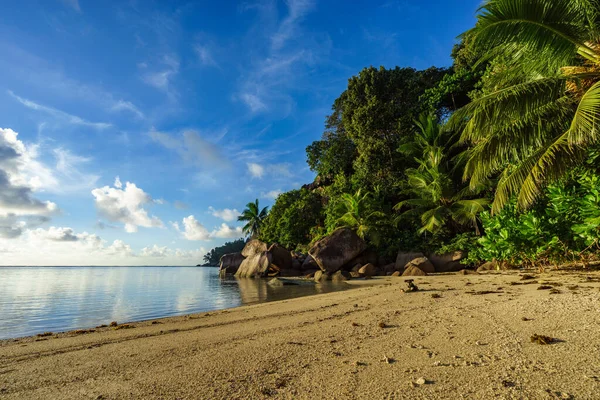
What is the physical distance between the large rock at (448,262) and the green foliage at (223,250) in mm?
61240

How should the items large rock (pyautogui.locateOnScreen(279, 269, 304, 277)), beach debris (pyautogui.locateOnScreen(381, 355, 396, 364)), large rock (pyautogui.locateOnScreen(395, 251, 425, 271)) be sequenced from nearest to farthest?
beach debris (pyautogui.locateOnScreen(381, 355, 396, 364)) → large rock (pyautogui.locateOnScreen(395, 251, 425, 271)) → large rock (pyautogui.locateOnScreen(279, 269, 304, 277))

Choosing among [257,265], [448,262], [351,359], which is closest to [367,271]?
[448,262]

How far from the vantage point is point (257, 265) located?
75.5 feet

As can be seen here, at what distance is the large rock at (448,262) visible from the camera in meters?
15.7

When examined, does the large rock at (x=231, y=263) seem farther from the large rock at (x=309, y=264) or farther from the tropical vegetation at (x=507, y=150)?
the tropical vegetation at (x=507, y=150)

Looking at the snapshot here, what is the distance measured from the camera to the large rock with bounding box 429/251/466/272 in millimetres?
15680

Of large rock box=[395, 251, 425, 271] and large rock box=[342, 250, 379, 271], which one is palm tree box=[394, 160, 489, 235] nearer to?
large rock box=[395, 251, 425, 271]

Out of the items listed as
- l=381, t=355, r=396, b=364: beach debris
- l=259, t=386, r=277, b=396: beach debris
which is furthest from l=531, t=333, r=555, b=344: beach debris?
l=259, t=386, r=277, b=396: beach debris

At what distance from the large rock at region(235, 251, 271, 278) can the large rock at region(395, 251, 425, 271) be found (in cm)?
957

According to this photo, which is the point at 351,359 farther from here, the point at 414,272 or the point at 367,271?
the point at 367,271

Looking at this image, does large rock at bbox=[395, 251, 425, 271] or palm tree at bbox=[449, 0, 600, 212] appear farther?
large rock at bbox=[395, 251, 425, 271]

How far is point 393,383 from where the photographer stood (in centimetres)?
230

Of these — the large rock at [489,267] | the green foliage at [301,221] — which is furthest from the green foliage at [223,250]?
the large rock at [489,267]

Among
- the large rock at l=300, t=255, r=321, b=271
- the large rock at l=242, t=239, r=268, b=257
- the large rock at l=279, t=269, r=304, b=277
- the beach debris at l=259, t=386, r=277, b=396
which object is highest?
the large rock at l=242, t=239, r=268, b=257
